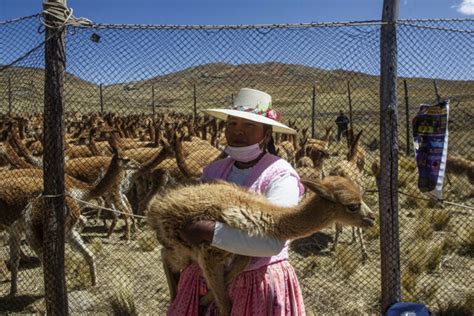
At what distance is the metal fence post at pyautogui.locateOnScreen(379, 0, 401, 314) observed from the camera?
3479 millimetres

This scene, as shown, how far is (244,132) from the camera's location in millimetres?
2777

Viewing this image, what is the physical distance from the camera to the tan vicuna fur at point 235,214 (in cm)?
249

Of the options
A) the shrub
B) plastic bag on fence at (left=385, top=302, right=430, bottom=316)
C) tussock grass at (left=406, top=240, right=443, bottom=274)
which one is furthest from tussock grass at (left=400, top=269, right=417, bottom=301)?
plastic bag on fence at (left=385, top=302, right=430, bottom=316)

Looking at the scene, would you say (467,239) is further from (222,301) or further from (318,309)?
(222,301)

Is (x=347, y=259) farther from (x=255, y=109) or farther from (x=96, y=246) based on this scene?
(x=255, y=109)

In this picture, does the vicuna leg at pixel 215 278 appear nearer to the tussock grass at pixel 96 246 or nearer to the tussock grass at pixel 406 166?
the tussock grass at pixel 96 246

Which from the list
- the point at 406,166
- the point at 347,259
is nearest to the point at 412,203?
the point at 406,166

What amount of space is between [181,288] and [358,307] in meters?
2.78

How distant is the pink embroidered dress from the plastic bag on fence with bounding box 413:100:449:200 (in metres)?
1.19

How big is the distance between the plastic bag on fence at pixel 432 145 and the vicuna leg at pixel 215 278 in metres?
1.73

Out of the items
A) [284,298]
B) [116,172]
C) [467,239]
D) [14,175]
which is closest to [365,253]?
[467,239]

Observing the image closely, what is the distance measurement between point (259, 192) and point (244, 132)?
13.6 inches

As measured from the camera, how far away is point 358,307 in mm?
5027

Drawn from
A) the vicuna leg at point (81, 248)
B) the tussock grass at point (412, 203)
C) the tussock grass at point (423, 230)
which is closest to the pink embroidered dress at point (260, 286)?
the vicuna leg at point (81, 248)
